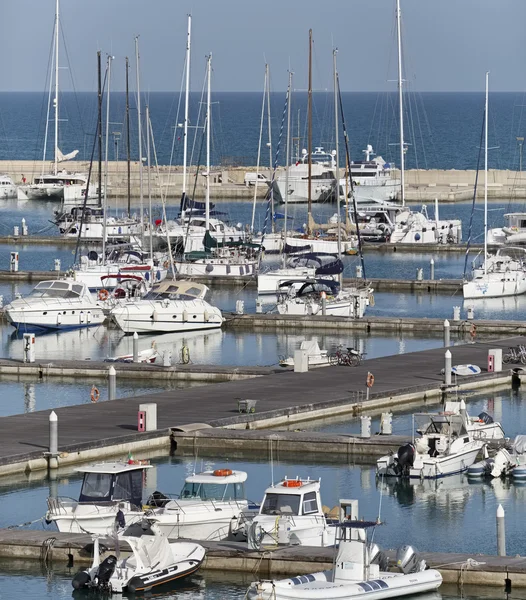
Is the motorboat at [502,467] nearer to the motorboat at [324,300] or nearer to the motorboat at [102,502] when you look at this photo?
the motorboat at [102,502]

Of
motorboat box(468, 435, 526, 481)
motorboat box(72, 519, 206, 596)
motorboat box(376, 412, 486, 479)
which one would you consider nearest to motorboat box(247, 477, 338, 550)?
motorboat box(72, 519, 206, 596)

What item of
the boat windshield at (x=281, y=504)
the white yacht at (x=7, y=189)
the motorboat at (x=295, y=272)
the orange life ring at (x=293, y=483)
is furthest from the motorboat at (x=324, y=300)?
the white yacht at (x=7, y=189)

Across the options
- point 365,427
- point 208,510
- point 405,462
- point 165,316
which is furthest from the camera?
point 165,316

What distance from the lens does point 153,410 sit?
40.0 metres

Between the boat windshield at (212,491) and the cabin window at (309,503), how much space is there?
1.52 meters

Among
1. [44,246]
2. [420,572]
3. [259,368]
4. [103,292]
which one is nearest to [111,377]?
[259,368]

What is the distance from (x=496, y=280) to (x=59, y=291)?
62.6 feet

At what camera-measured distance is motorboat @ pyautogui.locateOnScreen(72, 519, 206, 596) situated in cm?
2800

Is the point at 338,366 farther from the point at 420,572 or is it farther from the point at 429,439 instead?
the point at 420,572

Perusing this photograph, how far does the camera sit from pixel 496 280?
234 feet

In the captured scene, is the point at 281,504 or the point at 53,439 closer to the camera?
the point at 281,504

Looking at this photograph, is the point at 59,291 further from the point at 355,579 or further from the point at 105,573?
the point at 355,579

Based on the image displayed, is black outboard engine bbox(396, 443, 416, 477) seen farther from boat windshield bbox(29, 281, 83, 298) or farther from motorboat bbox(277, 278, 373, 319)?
boat windshield bbox(29, 281, 83, 298)

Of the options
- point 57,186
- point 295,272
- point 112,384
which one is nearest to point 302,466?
point 112,384
